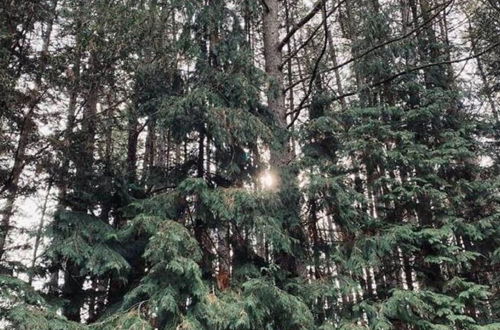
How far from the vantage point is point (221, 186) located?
17.5 ft

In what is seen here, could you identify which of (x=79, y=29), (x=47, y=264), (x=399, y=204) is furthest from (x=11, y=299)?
(x=399, y=204)

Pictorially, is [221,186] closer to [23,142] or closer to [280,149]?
[280,149]

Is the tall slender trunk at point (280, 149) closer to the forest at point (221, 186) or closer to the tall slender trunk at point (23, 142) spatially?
the forest at point (221, 186)

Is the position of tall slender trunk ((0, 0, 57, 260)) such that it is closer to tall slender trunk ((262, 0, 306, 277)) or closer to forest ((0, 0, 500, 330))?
forest ((0, 0, 500, 330))

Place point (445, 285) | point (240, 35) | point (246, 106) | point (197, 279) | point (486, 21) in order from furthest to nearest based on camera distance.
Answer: point (486, 21) → point (445, 285) → point (240, 35) → point (246, 106) → point (197, 279)

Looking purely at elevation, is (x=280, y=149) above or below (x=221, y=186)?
above

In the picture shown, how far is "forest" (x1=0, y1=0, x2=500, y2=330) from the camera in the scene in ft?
14.7

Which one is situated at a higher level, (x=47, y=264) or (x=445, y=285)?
(x=47, y=264)

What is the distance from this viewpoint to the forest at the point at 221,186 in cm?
449

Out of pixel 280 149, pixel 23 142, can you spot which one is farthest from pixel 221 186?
pixel 23 142

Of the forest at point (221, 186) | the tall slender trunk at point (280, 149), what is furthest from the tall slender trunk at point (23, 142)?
the tall slender trunk at point (280, 149)

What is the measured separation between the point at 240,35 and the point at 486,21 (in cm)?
543

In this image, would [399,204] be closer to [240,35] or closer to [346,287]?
[346,287]

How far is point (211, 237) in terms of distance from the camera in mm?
5363
